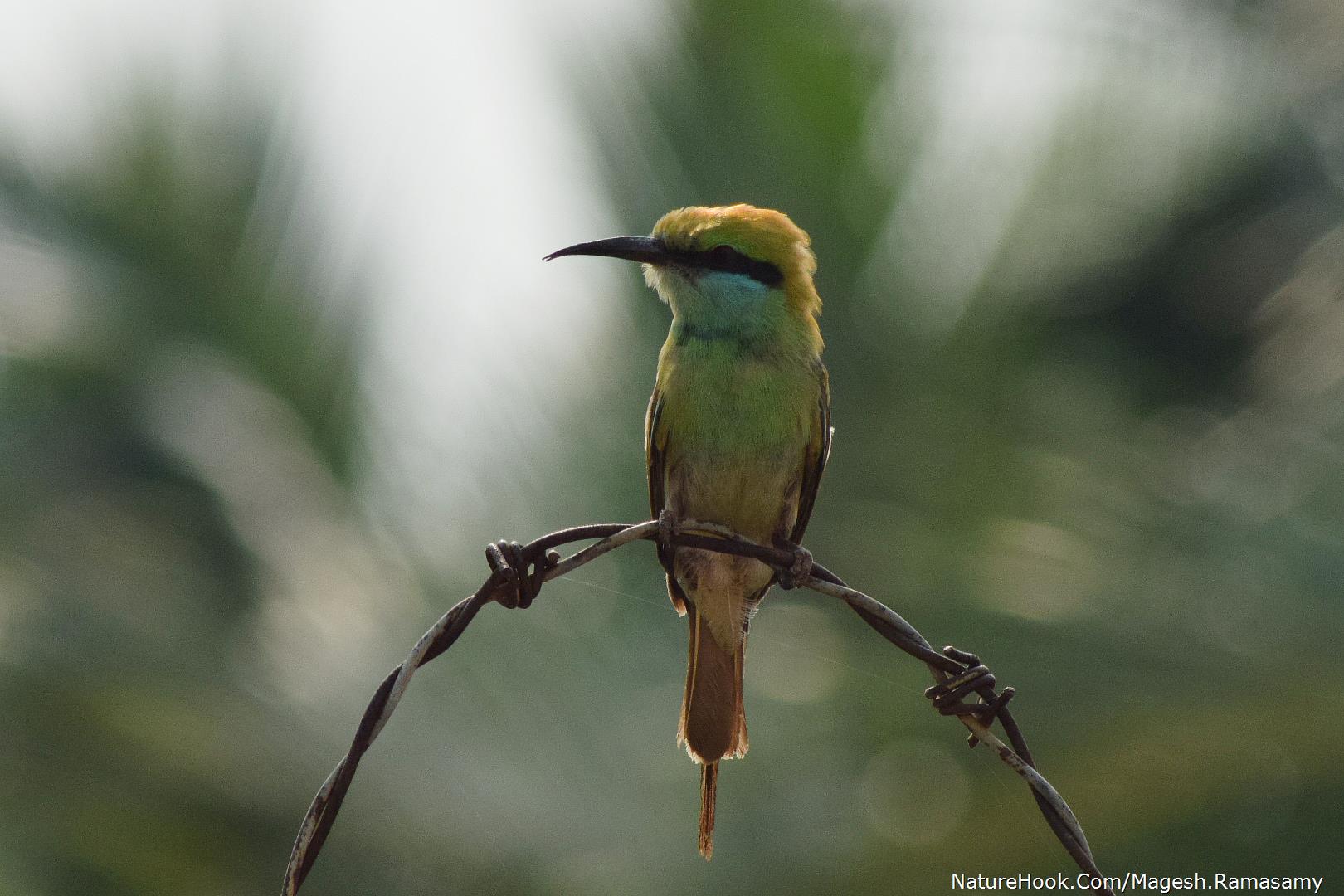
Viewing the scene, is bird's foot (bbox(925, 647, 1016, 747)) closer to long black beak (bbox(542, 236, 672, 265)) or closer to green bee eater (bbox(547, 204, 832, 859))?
green bee eater (bbox(547, 204, 832, 859))

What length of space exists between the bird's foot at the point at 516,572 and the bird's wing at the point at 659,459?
1.69 m

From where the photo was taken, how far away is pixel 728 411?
4.27 metres

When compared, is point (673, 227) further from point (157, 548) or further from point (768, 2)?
point (157, 548)

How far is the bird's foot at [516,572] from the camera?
101 inches

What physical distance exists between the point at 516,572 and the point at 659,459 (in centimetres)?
196

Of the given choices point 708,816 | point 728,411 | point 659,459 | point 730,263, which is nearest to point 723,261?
point 730,263

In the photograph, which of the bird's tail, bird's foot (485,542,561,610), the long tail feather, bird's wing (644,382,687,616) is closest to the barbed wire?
bird's foot (485,542,561,610)

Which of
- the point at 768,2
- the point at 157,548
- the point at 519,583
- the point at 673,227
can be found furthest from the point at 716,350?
the point at 157,548

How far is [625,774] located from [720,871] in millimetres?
594

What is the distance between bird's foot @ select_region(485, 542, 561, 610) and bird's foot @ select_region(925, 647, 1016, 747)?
765 mm

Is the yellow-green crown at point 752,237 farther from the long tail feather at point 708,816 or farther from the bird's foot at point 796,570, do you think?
the long tail feather at point 708,816

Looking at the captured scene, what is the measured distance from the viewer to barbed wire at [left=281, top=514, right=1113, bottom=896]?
7.50ft

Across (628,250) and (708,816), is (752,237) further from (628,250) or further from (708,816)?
(708,816)

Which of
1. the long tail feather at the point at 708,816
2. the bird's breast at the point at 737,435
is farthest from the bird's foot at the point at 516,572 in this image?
the bird's breast at the point at 737,435
